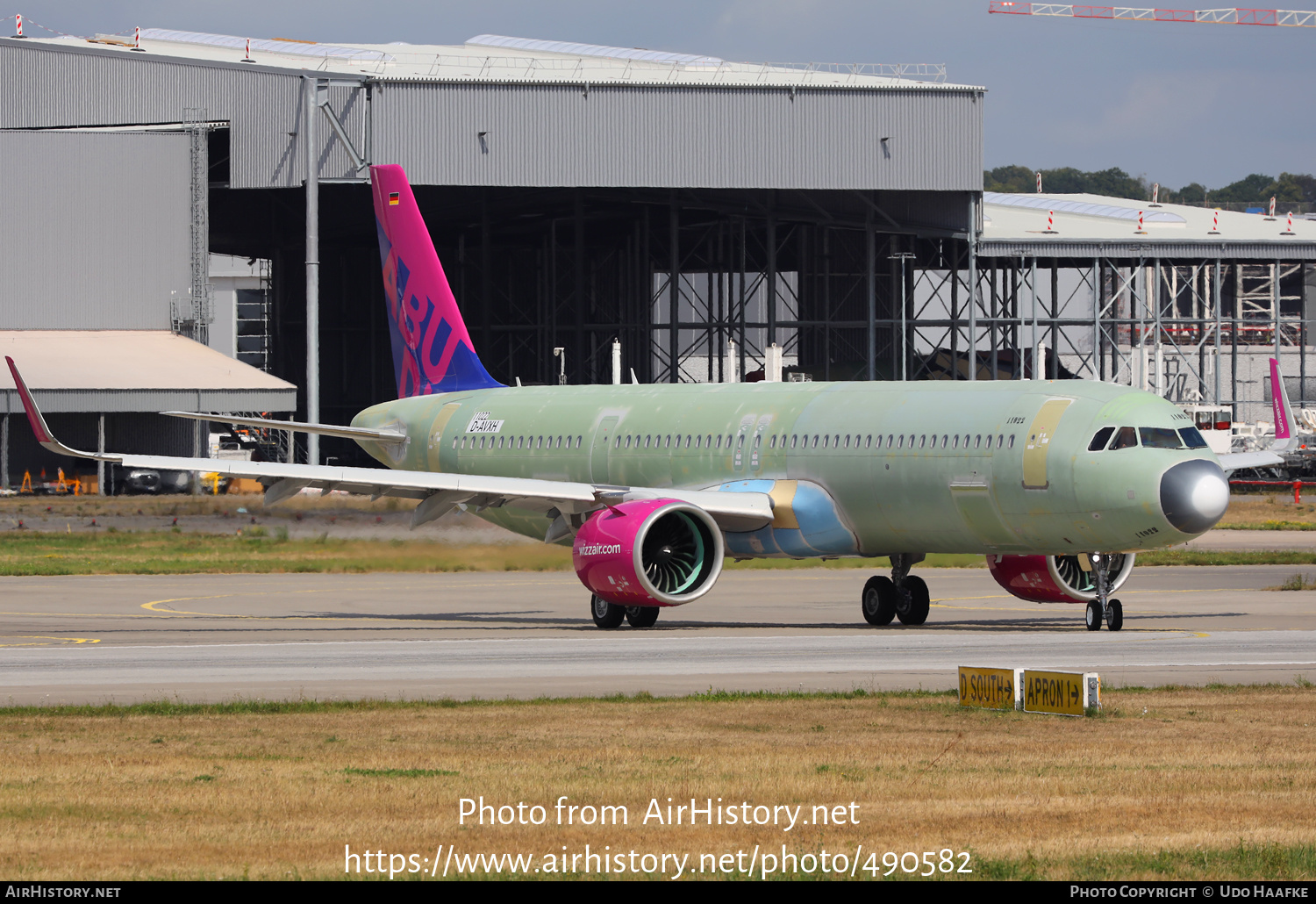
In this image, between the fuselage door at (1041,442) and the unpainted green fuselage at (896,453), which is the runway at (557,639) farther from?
the fuselage door at (1041,442)

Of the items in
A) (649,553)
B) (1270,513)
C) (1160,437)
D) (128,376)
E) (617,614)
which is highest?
(128,376)

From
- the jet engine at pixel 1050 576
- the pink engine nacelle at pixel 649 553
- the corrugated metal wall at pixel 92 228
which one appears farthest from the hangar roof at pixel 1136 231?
the pink engine nacelle at pixel 649 553

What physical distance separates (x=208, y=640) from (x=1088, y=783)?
17900 mm

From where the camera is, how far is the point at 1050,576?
3117cm

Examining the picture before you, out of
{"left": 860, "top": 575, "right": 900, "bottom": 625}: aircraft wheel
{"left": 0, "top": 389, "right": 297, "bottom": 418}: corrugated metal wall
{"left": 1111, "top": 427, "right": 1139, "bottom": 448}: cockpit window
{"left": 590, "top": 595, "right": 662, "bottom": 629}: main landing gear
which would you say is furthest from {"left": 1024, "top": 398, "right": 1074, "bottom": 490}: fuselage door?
{"left": 0, "top": 389, "right": 297, "bottom": 418}: corrugated metal wall

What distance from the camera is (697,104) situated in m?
74.6

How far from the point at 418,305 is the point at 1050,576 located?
57.5ft

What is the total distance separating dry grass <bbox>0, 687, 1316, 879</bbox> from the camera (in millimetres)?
11047

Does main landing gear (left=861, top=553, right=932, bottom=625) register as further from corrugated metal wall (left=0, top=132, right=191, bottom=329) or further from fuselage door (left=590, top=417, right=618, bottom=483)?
corrugated metal wall (left=0, top=132, right=191, bottom=329)

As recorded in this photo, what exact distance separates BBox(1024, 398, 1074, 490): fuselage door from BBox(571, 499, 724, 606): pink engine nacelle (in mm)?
5348

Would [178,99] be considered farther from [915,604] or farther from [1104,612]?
[1104,612]

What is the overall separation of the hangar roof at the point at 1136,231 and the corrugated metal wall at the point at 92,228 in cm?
3791

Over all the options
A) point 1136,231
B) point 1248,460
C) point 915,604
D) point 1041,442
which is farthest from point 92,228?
point 1041,442

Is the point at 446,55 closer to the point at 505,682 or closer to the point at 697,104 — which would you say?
the point at 697,104
